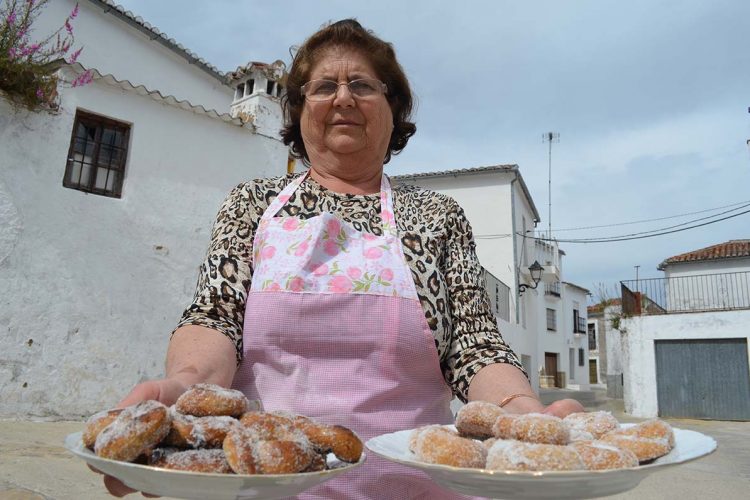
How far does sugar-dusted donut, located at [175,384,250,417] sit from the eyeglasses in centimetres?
100

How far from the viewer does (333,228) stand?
160 centimetres

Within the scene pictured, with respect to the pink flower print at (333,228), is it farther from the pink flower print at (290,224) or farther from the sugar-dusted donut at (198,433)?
the sugar-dusted donut at (198,433)

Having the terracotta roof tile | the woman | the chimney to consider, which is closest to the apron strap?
the woman

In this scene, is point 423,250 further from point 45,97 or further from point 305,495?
point 45,97

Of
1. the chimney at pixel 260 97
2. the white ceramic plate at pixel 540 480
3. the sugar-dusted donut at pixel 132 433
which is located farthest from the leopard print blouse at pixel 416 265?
the chimney at pixel 260 97

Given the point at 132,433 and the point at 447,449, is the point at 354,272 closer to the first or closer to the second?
the point at 447,449

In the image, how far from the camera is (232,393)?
111 cm

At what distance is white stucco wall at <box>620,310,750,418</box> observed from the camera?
15091 mm

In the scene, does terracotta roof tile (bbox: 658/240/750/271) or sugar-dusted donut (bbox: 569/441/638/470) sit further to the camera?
terracotta roof tile (bbox: 658/240/750/271)

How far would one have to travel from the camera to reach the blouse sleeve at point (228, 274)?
56.9 inches

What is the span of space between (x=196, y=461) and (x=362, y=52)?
1373 mm

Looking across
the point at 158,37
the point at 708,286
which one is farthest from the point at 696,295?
the point at 158,37

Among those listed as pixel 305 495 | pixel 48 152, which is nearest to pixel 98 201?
pixel 48 152

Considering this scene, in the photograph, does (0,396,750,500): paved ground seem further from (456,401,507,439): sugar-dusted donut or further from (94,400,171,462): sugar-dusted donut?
(94,400,171,462): sugar-dusted donut
